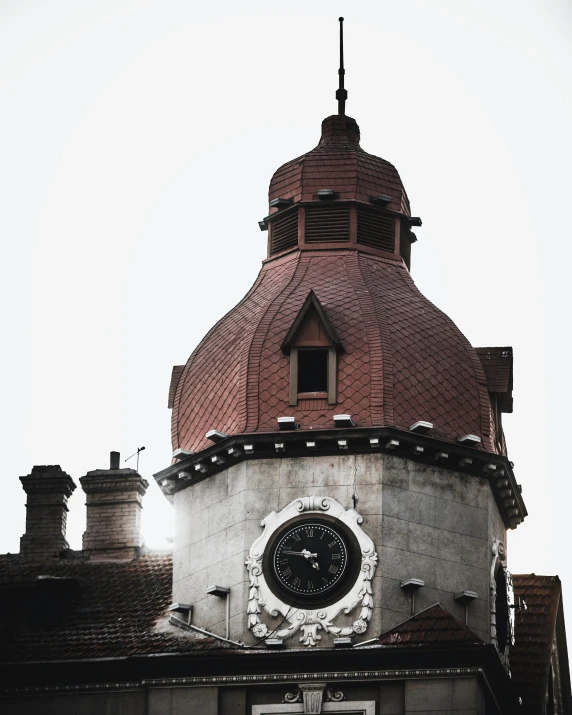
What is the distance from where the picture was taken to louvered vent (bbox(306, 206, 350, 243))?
209ft

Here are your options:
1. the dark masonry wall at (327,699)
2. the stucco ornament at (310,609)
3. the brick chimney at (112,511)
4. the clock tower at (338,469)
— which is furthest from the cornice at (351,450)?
the brick chimney at (112,511)

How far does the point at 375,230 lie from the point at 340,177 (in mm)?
1665

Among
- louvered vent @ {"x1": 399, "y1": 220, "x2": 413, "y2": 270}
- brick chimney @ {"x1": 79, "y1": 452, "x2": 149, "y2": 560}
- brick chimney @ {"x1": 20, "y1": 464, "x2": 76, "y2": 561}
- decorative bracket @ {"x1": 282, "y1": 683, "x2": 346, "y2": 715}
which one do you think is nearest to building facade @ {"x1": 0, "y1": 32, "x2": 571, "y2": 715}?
decorative bracket @ {"x1": 282, "y1": 683, "x2": 346, "y2": 715}

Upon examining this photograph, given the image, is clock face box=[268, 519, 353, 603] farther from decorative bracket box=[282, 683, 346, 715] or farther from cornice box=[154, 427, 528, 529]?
decorative bracket box=[282, 683, 346, 715]

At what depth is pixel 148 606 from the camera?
61000 mm

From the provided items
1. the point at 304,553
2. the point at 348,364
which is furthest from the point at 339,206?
the point at 304,553

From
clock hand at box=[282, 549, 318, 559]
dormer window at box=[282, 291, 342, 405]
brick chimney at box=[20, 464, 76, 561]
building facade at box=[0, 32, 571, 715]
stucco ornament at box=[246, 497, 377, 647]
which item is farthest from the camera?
brick chimney at box=[20, 464, 76, 561]

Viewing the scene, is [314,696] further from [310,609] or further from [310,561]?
[310,561]

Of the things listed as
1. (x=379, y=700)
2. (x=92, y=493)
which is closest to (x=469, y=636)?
(x=379, y=700)

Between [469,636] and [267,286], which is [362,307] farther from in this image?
[469,636]

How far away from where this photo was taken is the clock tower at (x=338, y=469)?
57.3 metres

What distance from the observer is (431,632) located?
184 feet

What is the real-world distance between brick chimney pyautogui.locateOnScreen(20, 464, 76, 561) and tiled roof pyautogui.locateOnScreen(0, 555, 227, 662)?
162 centimetres

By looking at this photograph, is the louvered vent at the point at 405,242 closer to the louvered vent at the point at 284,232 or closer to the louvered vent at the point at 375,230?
the louvered vent at the point at 375,230
